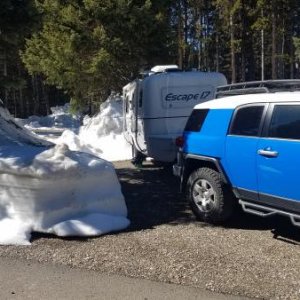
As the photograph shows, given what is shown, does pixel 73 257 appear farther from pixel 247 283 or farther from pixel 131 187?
pixel 131 187

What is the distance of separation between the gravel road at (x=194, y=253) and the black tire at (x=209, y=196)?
0.16 metres

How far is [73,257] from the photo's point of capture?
586 centimetres

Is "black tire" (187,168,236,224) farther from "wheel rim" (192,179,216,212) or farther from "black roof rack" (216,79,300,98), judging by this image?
"black roof rack" (216,79,300,98)

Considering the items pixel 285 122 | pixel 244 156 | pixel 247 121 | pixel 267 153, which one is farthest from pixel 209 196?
pixel 285 122

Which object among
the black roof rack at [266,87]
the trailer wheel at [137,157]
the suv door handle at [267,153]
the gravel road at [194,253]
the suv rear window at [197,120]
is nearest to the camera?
the gravel road at [194,253]

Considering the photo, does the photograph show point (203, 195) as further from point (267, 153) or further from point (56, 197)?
point (56, 197)

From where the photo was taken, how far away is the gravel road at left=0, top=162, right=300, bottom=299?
5.05 metres

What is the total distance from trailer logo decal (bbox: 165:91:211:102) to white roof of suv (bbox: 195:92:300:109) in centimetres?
436

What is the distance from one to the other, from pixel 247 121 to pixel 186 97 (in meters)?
5.66

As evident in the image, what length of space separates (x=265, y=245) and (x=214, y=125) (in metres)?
1.85

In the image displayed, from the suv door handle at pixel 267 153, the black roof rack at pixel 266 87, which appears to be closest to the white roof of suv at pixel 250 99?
the black roof rack at pixel 266 87

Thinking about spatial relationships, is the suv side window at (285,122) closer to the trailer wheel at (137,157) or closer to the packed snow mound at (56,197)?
the packed snow mound at (56,197)

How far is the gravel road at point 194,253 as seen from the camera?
5055 millimetres

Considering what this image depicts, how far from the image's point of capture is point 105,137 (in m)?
17.7
